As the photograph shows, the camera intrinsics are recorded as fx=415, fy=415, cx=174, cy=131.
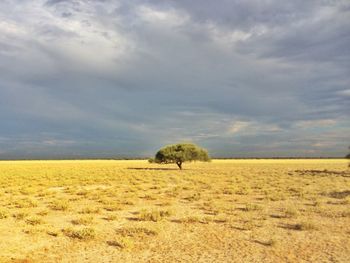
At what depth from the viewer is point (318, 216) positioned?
62.2 feet

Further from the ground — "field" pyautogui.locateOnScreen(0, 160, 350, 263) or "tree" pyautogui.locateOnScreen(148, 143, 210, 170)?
"tree" pyautogui.locateOnScreen(148, 143, 210, 170)

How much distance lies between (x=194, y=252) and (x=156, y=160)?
212 feet

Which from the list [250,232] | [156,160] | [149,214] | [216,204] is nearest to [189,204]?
[216,204]

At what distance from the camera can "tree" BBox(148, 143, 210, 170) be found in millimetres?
74375

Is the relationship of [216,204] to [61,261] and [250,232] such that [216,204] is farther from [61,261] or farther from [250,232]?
[61,261]

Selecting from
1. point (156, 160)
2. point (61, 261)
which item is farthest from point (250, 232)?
point (156, 160)

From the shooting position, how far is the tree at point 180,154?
74.4m

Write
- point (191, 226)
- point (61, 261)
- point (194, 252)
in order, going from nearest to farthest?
point (61, 261), point (194, 252), point (191, 226)

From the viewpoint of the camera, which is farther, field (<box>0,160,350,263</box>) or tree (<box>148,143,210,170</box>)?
tree (<box>148,143,210,170</box>)

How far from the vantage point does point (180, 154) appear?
7419 centimetres

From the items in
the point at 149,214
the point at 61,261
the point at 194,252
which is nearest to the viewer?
the point at 61,261

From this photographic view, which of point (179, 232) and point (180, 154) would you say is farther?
point (180, 154)

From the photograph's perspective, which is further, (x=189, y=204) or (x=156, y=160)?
(x=156, y=160)

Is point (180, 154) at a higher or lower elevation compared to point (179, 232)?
higher
